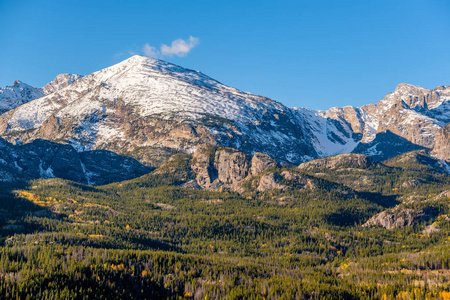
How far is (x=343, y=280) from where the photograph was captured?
126500 millimetres

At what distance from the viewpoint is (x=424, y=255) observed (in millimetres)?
153000

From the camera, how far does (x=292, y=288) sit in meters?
107

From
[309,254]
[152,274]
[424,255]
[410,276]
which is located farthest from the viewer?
[309,254]

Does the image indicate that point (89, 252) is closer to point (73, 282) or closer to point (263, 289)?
point (73, 282)

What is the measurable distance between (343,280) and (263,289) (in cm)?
3200

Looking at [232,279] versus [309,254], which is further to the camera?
[309,254]

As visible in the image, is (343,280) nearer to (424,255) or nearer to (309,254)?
(424,255)

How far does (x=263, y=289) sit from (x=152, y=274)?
2885 centimetres

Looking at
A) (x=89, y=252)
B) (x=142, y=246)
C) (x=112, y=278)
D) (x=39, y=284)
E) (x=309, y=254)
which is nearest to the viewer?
(x=39, y=284)

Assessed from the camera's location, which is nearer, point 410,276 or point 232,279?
point 232,279

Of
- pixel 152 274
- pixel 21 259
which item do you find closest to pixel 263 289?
pixel 152 274

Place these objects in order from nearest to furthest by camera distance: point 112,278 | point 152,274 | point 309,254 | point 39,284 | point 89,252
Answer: point 39,284, point 112,278, point 152,274, point 89,252, point 309,254

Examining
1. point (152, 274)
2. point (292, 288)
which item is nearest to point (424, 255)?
point (292, 288)

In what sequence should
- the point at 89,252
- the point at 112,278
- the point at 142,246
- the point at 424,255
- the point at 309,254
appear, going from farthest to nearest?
the point at 309,254, the point at 142,246, the point at 424,255, the point at 89,252, the point at 112,278
